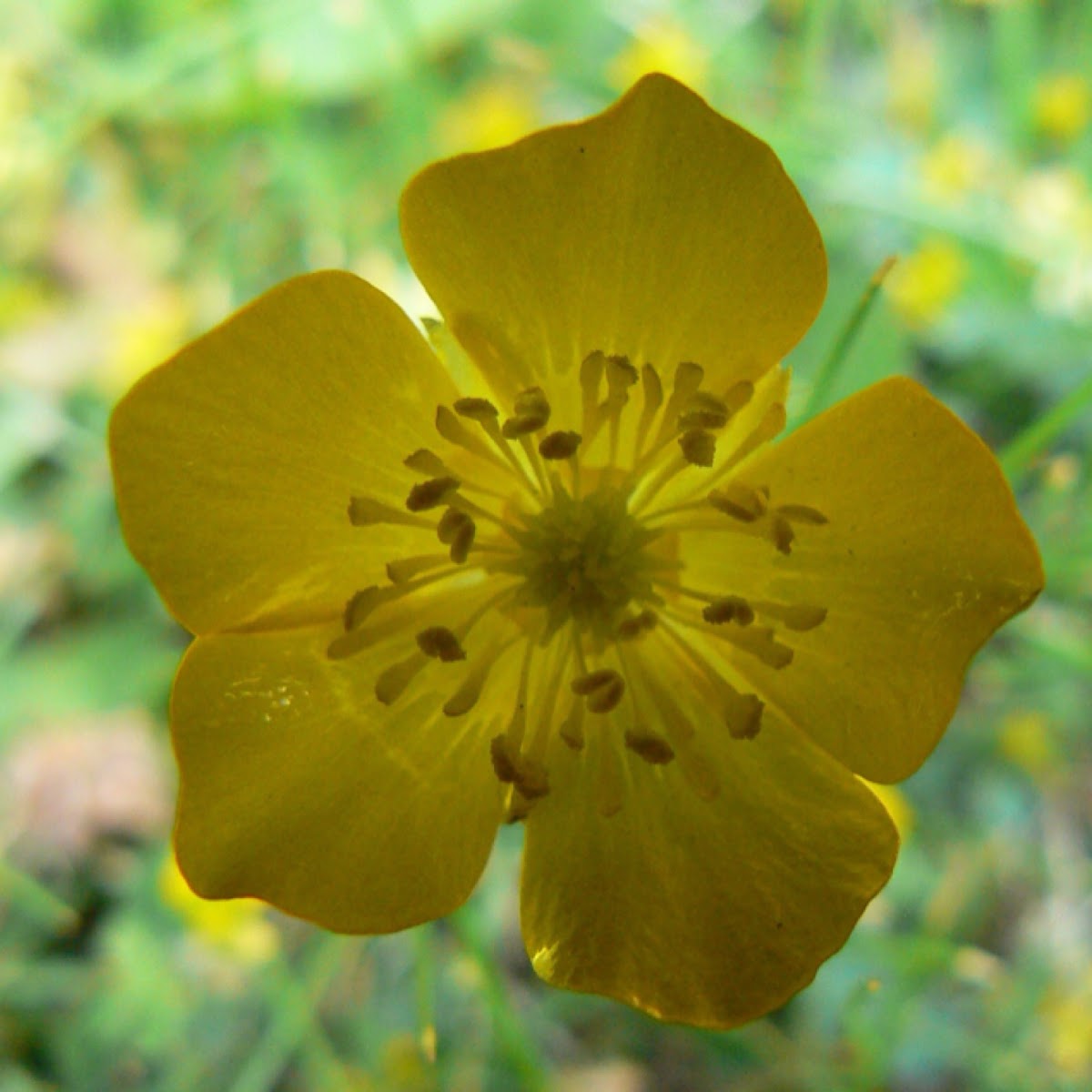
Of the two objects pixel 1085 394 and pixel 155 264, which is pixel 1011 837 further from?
pixel 155 264

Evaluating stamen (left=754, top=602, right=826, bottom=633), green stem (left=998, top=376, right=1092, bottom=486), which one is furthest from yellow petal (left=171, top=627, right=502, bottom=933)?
green stem (left=998, top=376, right=1092, bottom=486)

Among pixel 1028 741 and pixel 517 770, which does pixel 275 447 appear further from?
pixel 1028 741

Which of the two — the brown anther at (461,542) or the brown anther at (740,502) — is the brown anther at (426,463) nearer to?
the brown anther at (461,542)

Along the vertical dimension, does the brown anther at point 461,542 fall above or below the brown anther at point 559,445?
below

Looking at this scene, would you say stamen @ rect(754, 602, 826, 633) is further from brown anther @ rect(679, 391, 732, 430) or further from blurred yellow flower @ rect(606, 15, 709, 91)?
blurred yellow flower @ rect(606, 15, 709, 91)

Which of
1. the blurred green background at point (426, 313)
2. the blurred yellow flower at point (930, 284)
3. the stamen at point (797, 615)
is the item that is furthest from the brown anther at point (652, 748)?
the blurred yellow flower at point (930, 284)

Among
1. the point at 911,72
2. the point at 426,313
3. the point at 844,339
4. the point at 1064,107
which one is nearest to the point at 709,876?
the point at 844,339
